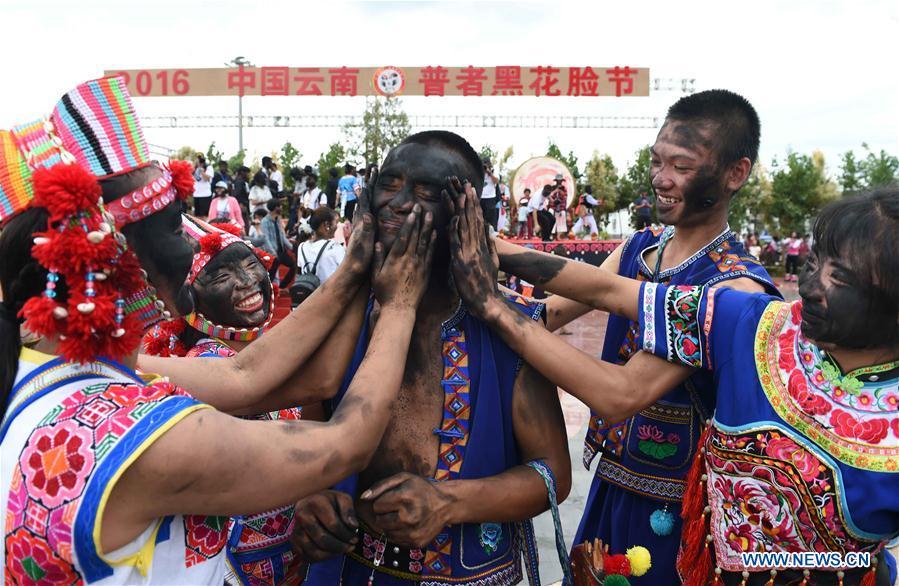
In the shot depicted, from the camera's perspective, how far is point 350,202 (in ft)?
47.2

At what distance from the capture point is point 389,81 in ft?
75.4

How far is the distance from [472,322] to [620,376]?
0.46 metres

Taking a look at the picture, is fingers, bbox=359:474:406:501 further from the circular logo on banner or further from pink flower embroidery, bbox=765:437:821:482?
the circular logo on banner

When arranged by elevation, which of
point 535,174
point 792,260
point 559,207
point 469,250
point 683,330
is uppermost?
point 535,174

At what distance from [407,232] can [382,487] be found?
27.1 inches

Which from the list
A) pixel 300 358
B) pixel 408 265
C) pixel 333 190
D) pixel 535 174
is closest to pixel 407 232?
pixel 408 265

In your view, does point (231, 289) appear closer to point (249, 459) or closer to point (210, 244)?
point (210, 244)

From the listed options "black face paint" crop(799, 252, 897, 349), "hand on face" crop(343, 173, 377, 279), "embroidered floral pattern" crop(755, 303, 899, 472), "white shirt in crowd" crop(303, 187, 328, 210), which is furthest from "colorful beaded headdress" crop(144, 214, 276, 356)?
"white shirt in crowd" crop(303, 187, 328, 210)

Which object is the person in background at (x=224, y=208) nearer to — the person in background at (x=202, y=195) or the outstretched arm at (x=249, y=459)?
the person in background at (x=202, y=195)

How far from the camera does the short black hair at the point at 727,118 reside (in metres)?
2.54

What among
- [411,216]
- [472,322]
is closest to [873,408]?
[472,322]

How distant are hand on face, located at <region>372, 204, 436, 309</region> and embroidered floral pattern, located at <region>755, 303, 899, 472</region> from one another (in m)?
0.93

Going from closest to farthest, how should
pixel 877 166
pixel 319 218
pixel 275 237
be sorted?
1. pixel 319 218
2. pixel 275 237
3. pixel 877 166

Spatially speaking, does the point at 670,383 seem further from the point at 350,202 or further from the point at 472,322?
the point at 350,202
